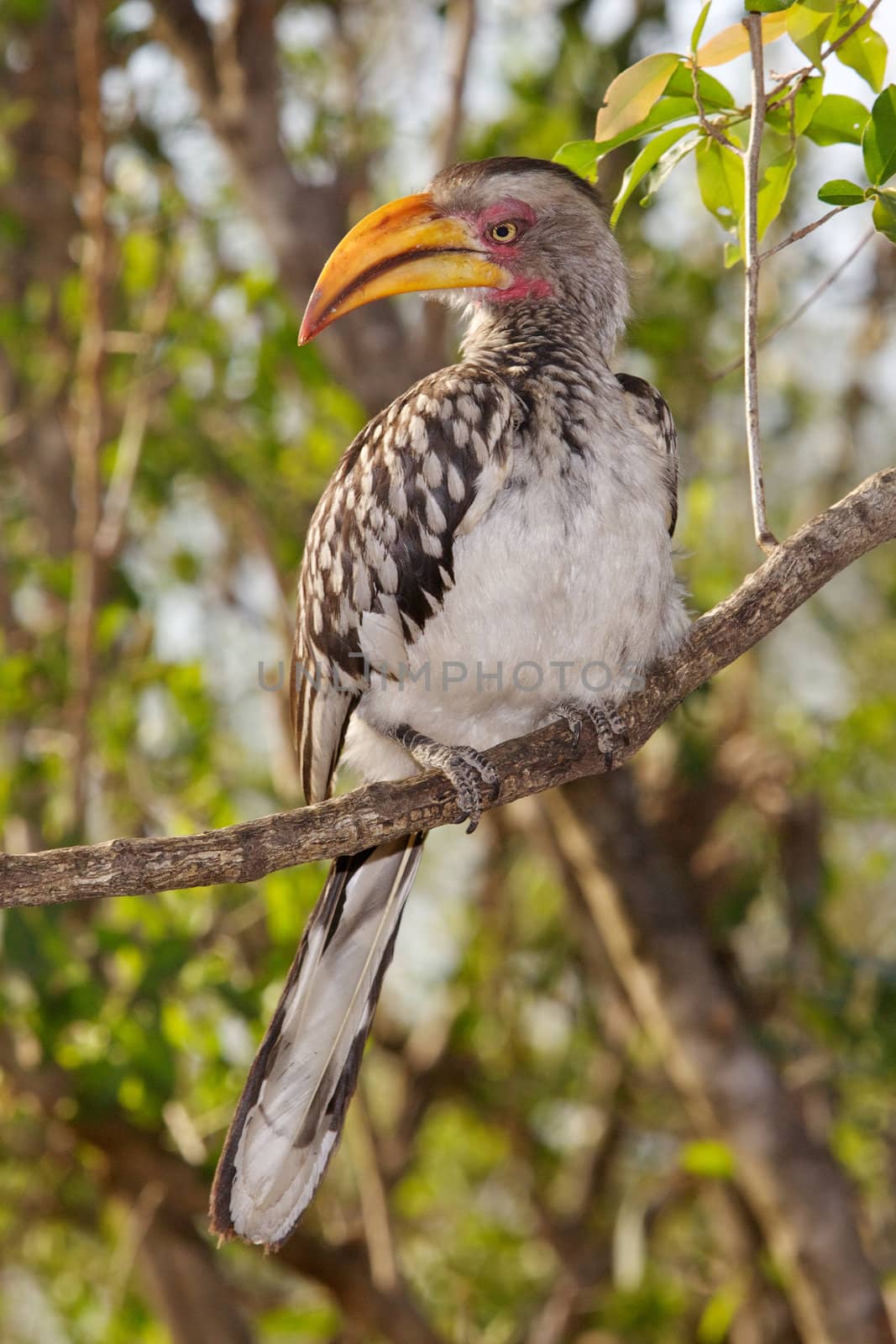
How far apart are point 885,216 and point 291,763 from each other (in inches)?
114

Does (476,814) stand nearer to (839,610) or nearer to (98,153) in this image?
(98,153)

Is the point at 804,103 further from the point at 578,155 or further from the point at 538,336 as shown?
the point at 538,336

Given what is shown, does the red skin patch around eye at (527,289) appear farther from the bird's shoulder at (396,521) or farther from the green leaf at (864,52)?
the green leaf at (864,52)

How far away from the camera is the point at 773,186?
68.6 inches

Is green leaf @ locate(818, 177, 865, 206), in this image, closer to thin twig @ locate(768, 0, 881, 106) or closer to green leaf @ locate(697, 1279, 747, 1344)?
thin twig @ locate(768, 0, 881, 106)

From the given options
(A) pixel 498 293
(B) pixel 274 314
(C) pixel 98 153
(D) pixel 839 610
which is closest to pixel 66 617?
(B) pixel 274 314

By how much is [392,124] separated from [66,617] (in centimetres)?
239

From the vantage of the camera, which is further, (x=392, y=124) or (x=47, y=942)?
(x=392, y=124)

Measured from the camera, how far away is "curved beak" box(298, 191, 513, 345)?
202 cm

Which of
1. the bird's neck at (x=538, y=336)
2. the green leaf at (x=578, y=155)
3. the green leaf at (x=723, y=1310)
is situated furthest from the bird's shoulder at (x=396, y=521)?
the green leaf at (x=723, y=1310)

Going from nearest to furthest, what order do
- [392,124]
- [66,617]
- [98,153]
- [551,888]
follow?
[98,153]
[66,617]
[392,124]
[551,888]

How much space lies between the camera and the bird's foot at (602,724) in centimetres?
197

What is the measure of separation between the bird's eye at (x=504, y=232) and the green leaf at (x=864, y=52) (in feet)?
2.72

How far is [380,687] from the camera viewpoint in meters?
2.17
